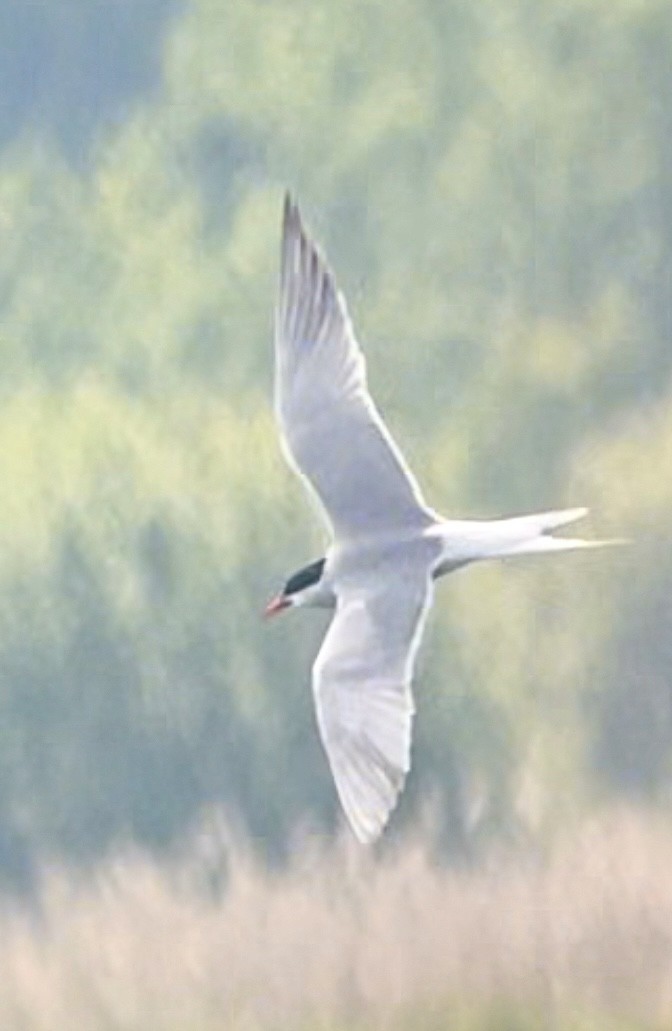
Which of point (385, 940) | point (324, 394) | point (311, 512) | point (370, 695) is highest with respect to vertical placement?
point (324, 394)

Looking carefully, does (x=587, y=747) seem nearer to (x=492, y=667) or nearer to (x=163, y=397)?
(x=492, y=667)

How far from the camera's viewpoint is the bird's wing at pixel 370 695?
386cm

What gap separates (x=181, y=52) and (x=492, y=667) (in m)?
0.88

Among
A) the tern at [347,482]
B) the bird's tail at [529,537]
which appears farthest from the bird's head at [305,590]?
the bird's tail at [529,537]

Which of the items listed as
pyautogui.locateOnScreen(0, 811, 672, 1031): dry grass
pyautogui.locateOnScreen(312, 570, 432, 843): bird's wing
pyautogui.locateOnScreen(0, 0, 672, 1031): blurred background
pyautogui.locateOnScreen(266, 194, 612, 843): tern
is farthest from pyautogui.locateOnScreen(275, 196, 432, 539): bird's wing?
pyautogui.locateOnScreen(0, 811, 672, 1031): dry grass

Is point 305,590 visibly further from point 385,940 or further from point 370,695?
point 385,940

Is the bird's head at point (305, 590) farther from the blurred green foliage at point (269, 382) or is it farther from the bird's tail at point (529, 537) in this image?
the blurred green foliage at point (269, 382)

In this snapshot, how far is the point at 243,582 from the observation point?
5.31m

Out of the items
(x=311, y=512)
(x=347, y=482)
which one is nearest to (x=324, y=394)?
(x=347, y=482)

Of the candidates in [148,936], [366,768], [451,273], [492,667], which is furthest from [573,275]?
[366,768]

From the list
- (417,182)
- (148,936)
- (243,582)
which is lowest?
(148,936)

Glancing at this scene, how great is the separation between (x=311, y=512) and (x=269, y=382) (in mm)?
180

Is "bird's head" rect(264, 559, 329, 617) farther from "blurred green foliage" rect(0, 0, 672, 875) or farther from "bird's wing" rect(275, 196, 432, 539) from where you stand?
"blurred green foliage" rect(0, 0, 672, 875)

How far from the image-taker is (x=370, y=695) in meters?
3.94
